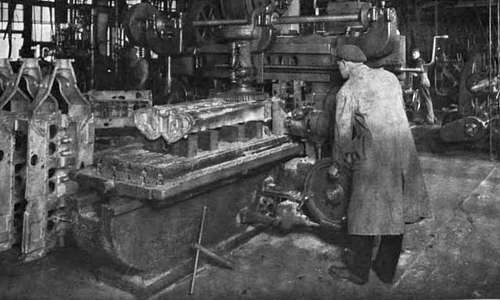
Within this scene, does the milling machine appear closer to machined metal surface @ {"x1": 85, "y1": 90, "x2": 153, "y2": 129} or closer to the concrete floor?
machined metal surface @ {"x1": 85, "y1": 90, "x2": 153, "y2": 129}

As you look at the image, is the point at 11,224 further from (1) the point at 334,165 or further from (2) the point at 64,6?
(2) the point at 64,6

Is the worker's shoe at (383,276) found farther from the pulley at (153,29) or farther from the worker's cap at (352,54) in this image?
the pulley at (153,29)

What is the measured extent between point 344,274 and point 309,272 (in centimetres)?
19

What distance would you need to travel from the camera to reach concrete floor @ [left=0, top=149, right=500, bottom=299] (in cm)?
263

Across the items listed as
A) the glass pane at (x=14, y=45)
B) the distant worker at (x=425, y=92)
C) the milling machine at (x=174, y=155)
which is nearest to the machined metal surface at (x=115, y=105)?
the milling machine at (x=174, y=155)

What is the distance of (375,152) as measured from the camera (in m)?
2.65

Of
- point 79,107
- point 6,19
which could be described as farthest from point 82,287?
point 6,19

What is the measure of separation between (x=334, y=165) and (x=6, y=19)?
2241mm

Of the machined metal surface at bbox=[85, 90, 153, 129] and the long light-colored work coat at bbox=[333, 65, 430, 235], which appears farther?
the machined metal surface at bbox=[85, 90, 153, 129]

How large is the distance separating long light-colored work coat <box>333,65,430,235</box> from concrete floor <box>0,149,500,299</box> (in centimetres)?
36

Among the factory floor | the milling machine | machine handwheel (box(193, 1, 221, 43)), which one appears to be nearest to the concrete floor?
the factory floor

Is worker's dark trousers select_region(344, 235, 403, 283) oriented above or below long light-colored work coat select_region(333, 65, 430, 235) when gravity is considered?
below

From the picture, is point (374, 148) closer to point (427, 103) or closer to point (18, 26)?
point (18, 26)

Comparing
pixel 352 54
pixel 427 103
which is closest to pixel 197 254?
pixel 352 54
